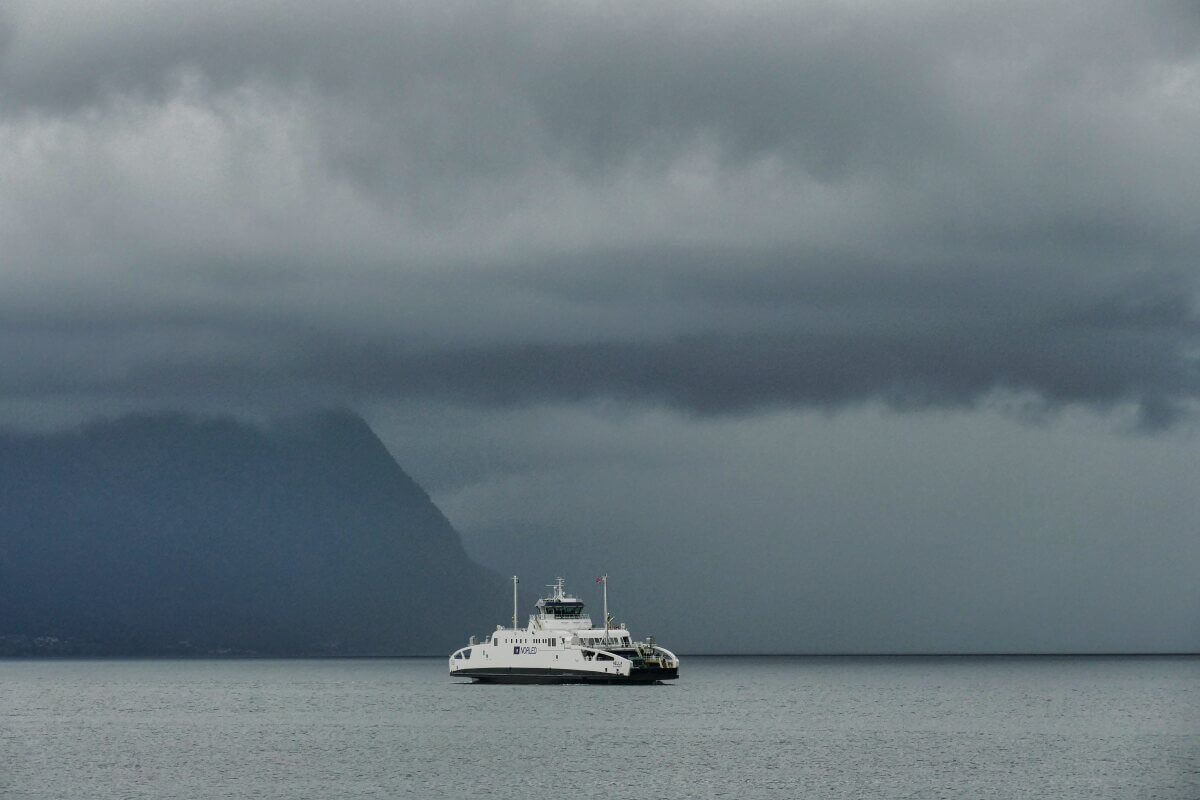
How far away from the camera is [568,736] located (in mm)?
165625

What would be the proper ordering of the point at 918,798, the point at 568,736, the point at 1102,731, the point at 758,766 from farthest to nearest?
the point at 1102,731 → the point at 568,736 → the point at 758,766 → the point at 918,798

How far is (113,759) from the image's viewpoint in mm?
145125

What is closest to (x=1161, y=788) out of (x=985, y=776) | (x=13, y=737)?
(x=985, y=776)

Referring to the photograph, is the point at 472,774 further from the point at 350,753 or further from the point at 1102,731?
the point at 1102,731

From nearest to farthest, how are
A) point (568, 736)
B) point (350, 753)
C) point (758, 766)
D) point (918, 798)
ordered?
point (918, 798)
point (758, 766)
point (350, 753)
point (568, 736)

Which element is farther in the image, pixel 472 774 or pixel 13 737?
pixel 13 737

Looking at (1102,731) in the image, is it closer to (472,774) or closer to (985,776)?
(985,776)

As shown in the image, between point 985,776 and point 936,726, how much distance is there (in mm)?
60847

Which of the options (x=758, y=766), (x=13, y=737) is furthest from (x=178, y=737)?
(x=758, y=766)

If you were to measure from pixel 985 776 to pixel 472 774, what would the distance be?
41.2 metres

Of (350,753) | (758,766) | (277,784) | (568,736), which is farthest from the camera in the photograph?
(568,736)

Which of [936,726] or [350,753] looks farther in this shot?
[936,726]

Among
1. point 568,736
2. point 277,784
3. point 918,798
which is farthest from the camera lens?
point 568,736

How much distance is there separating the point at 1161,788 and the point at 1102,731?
2517 inches
